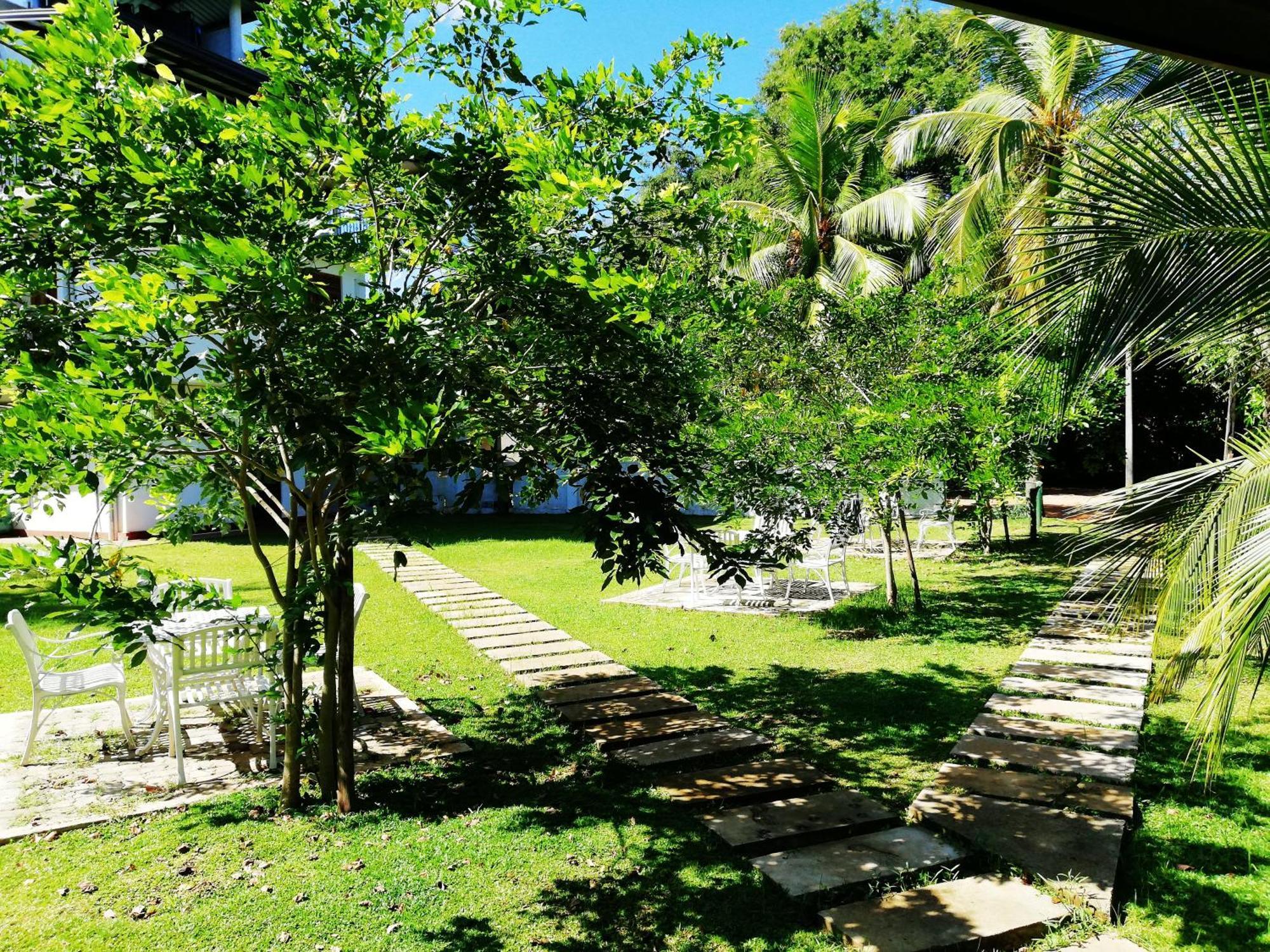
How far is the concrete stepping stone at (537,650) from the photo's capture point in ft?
27.2

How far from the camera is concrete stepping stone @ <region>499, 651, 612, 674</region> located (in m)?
7.82

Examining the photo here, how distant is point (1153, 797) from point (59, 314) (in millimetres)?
6547

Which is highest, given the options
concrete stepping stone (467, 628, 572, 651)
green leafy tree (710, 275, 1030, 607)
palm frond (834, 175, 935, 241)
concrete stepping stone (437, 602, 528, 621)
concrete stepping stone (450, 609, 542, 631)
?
palm frond (834, 175, 935, 241)

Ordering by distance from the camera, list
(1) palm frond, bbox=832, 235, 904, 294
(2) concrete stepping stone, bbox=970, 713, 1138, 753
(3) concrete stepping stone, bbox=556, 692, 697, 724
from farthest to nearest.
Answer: (1) palm frond, bbox=832, 235, 904, 294
(3) concrete stepping stone, bbox=556, 692, 697, 724
(2) concrete stepping stone, bbox=970, 713, 1138, 753

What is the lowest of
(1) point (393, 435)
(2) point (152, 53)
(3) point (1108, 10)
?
(1) point (393, 435)

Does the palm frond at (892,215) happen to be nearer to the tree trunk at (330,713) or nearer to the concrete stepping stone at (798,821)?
the concrete stepping stone at (798,821)

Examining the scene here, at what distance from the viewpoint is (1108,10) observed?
155 cm

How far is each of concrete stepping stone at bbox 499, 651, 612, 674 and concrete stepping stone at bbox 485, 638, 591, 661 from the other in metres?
0.11

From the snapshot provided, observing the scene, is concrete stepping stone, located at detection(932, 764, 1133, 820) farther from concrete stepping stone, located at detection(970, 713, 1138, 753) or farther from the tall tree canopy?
the tall tree canopy

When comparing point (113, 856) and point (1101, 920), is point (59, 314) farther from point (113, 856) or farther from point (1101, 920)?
point (1101, 920)

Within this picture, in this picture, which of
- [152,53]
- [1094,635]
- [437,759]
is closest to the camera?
[437,759]

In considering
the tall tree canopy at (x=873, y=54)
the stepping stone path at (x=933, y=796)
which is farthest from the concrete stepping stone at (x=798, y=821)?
the tall tree canopy at (x=873, y=54)

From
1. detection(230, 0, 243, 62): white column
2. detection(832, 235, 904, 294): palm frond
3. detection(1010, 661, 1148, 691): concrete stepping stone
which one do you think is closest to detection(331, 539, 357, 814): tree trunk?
detection(1010, 661, 1148, 691): concrete stepping stone

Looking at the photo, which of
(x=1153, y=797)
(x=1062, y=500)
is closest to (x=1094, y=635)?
(x=1153, y=797)
